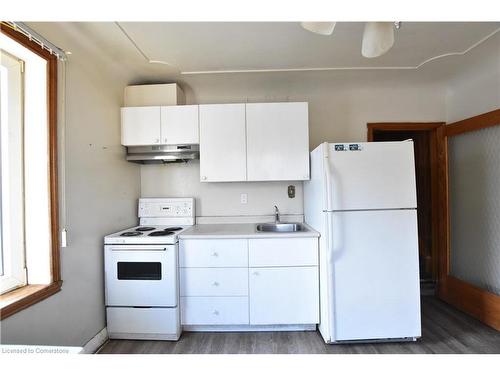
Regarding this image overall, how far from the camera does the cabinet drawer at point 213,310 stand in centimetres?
208

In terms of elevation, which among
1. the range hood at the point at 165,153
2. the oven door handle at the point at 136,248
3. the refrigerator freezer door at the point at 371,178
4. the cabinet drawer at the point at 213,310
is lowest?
the cabinet drawer at the point at 213,310

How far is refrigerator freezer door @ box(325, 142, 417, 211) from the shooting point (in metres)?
1.84

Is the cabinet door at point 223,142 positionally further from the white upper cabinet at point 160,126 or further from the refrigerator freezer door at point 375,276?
the refrigerator freezer door at point 375,276

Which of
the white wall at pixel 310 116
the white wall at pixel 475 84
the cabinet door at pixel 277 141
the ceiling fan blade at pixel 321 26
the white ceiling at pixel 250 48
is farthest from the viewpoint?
the white wall at pixel 310 116

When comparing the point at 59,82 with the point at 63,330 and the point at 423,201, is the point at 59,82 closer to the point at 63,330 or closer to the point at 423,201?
the point at 63,330

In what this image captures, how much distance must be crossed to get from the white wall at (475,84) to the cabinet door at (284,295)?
90.9 inches

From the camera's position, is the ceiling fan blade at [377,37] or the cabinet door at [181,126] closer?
the ceiling fan blade at [377,37]

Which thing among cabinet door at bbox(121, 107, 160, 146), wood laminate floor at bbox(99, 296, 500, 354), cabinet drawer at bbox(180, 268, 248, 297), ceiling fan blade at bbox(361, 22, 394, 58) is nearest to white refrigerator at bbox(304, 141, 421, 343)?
wood laminate floor at bbox(99, 296, 500, 354)

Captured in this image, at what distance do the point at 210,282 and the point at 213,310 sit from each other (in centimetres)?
24

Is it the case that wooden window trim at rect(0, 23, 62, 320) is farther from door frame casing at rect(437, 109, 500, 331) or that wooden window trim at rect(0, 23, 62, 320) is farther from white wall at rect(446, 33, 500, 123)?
door frame casing at rect(437, 109, 500, 331)

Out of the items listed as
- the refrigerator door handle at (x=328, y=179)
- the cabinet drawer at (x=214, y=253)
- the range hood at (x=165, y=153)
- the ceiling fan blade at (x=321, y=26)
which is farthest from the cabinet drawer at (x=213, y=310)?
the ceiling fan blade at (x=321, y=26)

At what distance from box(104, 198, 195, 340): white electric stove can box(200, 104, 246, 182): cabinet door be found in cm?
77
